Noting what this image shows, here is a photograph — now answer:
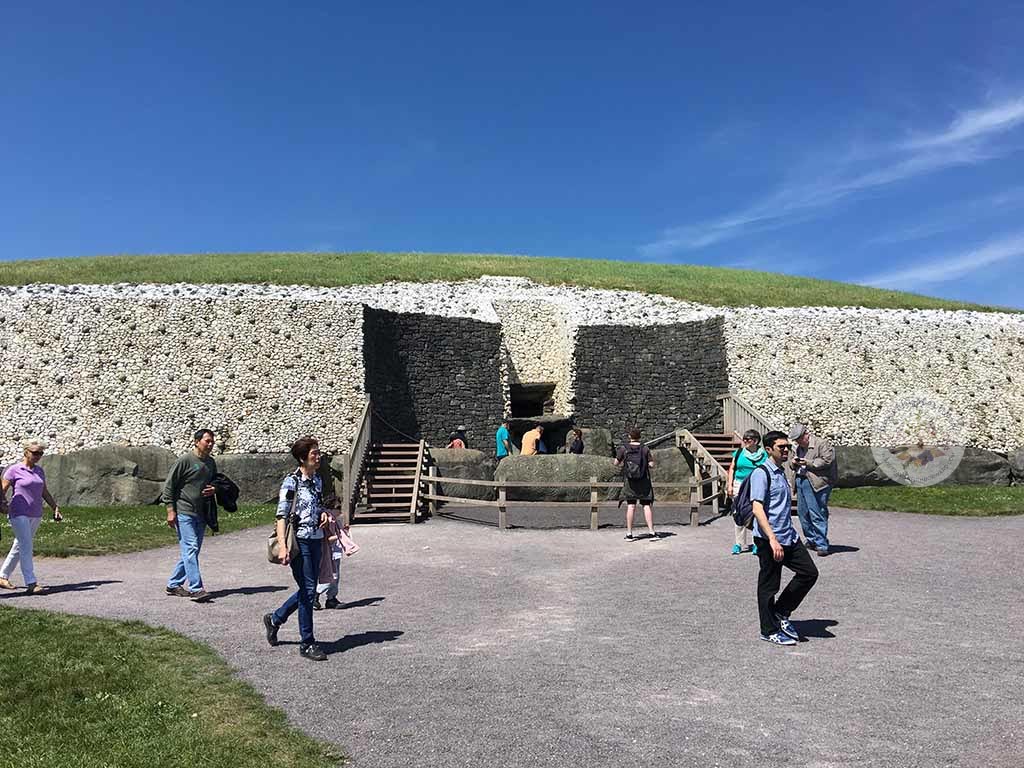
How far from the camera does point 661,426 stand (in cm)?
2436

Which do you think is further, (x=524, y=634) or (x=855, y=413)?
(x=855, y=413)

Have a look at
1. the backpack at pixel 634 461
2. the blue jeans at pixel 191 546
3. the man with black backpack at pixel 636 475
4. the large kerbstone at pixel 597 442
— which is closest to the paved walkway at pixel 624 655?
the blue jeans at pixel 191 546

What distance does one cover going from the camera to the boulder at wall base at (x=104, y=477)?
18844 mm

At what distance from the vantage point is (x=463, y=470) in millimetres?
19297

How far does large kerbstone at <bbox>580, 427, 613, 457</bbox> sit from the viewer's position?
2203 cm

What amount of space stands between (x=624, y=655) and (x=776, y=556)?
1.55 meters

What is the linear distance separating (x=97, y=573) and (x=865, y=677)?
9.50 metres

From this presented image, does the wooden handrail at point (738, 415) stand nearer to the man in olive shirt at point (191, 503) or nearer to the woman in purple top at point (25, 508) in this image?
the man in olive shirt at point (191, 503)

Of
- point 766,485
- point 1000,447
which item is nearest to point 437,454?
point 766,485

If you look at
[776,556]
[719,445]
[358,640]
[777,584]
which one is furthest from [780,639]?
[719,445]

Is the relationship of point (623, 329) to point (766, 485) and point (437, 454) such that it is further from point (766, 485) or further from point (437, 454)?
point (766, 485)

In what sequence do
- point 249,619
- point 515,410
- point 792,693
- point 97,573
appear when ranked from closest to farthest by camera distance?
point 792,693 → point 249,619 → point 97,573 → point 515,410

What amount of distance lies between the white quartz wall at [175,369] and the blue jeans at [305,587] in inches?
583

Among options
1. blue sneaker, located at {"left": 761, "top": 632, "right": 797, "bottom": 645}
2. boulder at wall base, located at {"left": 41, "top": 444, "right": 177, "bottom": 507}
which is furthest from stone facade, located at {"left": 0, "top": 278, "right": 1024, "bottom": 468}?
blue sneaker, located at {"left": 761, "top": 632, "right": 797, "bottom": 645}
